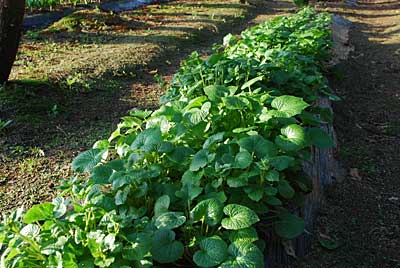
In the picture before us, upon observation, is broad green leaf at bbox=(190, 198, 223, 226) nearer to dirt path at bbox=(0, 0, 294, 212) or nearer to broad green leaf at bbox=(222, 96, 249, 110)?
broad green leaf at bbox=(222, 96, 249, 110)

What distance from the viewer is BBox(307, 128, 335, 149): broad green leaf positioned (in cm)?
229

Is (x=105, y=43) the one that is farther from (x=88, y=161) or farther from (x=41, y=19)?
(x=88, y=161)

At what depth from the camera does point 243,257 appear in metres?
1.58

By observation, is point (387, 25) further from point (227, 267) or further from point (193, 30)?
point (227, 267)

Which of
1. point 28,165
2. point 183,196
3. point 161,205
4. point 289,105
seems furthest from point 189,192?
point 28,165

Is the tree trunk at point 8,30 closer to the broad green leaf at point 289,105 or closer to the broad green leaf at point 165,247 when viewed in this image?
the broad green leaf at point 289,105

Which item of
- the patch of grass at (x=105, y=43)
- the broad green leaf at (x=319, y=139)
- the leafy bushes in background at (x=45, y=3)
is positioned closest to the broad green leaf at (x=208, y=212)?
the broad green leaf at (x=319, y=139)

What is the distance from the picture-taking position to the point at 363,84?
18.9 feet

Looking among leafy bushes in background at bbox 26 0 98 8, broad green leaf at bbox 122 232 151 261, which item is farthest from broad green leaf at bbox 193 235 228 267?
leafy bushes in background at bbox 26 0 98 8

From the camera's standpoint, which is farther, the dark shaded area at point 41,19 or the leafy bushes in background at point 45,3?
the leafy bushes in background at point 45,3

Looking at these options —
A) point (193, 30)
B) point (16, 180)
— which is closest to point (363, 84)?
point (193, 30)

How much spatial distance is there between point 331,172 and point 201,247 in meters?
1.89

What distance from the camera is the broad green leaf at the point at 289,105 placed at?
2252 mm

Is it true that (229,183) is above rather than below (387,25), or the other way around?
above
